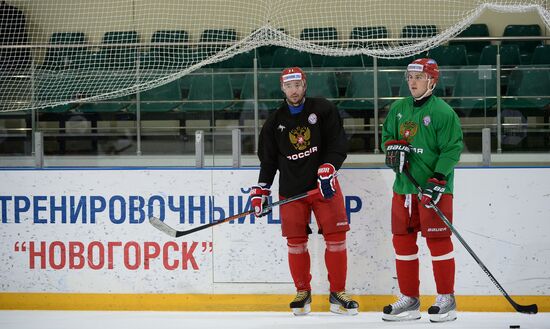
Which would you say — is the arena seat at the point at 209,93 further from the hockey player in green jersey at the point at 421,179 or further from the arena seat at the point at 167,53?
the hockey player in green jersey at the point at 421,179

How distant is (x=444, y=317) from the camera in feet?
15.9

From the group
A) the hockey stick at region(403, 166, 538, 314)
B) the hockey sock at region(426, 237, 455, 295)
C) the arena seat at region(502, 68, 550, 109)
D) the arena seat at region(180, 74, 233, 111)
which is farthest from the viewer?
the arena seat at region(180, 74, 233, 111)

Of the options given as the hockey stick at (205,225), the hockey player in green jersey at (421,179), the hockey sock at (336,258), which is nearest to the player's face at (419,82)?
the hockey player in green jersey at (421,179)

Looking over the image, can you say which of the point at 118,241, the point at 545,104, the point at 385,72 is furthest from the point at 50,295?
the point at 545,104

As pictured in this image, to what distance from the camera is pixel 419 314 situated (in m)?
4.95

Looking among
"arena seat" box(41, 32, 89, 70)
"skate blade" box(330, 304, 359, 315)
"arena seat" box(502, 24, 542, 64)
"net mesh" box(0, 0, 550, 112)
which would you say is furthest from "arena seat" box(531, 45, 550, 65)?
"arena seat" box(41, 32, 89, 70)

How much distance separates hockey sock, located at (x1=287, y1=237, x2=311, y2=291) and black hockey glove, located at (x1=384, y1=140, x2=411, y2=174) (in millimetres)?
654

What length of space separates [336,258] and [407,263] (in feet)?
1.25

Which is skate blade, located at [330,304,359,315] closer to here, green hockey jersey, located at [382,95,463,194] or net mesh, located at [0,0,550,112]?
green hockey jersey, located at [382,95,463,194]

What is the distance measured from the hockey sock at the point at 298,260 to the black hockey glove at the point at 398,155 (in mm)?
654

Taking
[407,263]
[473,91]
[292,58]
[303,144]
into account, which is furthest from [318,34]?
[407,263]

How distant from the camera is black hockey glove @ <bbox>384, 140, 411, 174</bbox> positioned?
4777 mm

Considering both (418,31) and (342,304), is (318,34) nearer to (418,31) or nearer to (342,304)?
(418,31)

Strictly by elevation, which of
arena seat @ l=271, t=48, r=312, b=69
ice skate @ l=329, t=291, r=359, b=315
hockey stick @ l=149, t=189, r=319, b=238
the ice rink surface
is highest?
arena seat @ l=271, t=48, r=312, b=69
